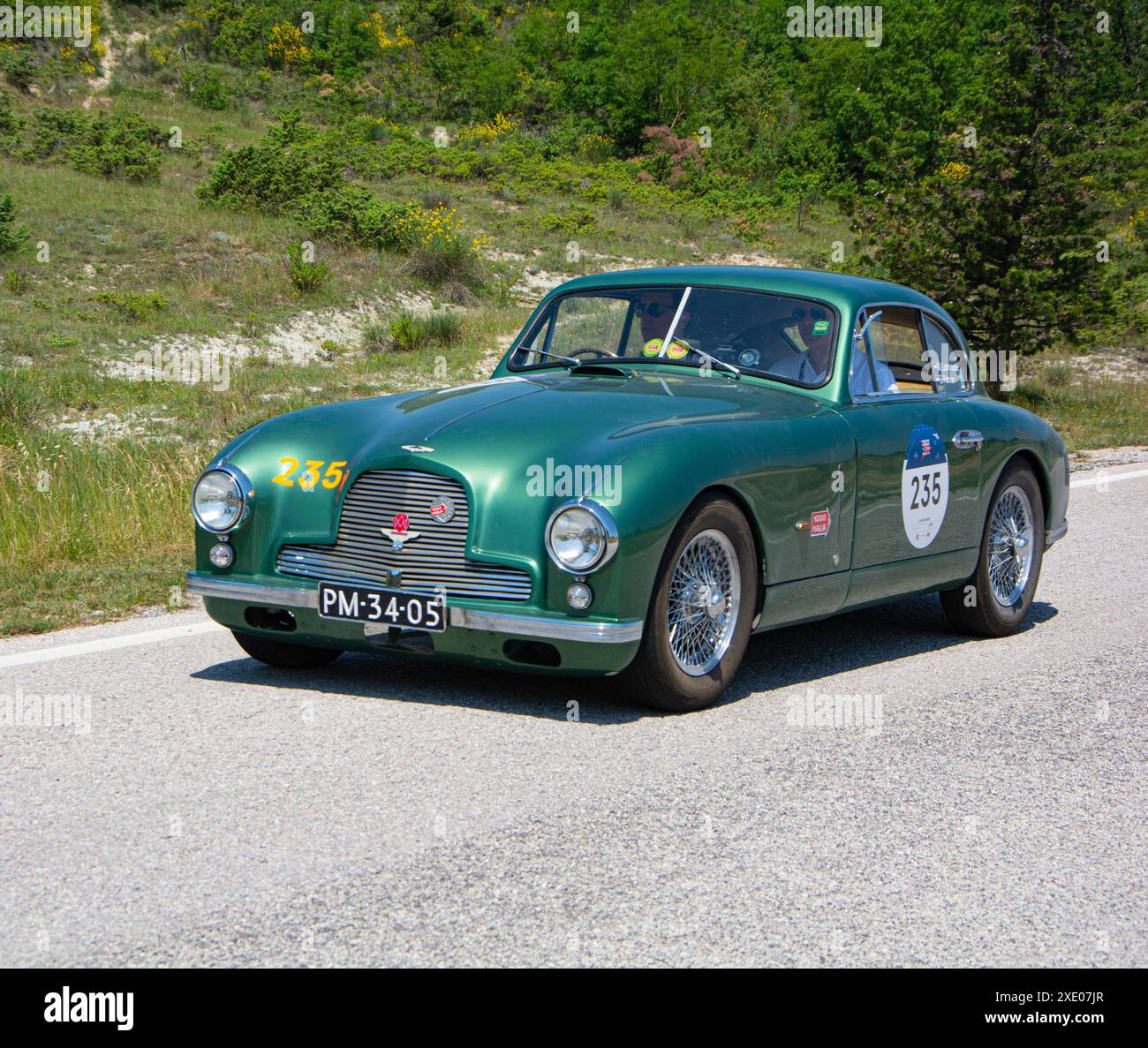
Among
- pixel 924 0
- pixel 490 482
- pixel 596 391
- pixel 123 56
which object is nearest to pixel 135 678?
pixel 490 482

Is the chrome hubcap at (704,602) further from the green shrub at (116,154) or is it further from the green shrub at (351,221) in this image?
the green shrub at (116,154)

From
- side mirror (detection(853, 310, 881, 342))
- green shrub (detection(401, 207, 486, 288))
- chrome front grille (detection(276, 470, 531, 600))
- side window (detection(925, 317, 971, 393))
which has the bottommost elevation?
chrome front grille (detection(276, 470, 531, 600))

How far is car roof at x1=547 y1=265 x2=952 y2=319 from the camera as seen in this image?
6609mm

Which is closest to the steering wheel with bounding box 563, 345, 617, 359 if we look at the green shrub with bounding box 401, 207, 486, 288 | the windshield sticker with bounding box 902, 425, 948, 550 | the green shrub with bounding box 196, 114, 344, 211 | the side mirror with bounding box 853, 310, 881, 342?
the side mirror with bounding box 853, 310, 881, 342

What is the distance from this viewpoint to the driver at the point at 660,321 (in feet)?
21.6

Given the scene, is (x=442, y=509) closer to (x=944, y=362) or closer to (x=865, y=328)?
(x=865, y=328)

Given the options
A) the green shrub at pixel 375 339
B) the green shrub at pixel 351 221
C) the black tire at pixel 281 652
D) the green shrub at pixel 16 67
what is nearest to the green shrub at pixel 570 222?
the green shrub at pixel 351 221

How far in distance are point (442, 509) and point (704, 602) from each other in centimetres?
103

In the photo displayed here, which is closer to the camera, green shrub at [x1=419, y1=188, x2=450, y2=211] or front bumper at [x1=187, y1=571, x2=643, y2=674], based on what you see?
front bumper at [x1=187, y1=571, x2=643, y2=674]

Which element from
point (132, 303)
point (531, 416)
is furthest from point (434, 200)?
point (531, 416)

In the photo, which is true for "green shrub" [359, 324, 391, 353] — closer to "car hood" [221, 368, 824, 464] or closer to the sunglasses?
the sunglasses

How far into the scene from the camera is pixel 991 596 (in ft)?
23.4

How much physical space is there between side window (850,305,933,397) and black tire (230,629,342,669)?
2594 mm

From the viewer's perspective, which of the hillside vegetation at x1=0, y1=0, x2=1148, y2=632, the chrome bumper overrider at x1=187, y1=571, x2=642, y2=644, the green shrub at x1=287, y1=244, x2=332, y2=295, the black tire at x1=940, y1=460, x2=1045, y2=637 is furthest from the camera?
the green shrub at x1=287, y1=244, x2=332, y2=295
